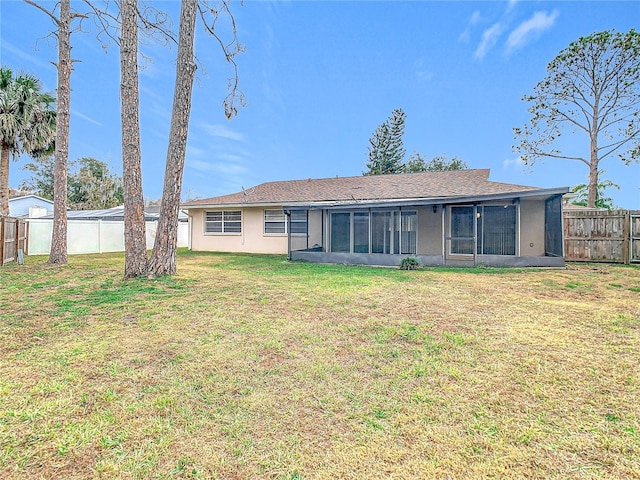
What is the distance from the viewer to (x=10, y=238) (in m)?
10.9

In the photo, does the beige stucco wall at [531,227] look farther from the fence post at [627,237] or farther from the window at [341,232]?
the window at [341,232]

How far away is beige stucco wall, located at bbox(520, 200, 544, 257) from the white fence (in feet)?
51.7

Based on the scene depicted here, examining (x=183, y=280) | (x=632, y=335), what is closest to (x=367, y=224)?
(x=183, y=280)

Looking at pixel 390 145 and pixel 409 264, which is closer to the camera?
pixel 409 264

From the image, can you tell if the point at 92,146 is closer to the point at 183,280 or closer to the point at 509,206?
the point at 183,280

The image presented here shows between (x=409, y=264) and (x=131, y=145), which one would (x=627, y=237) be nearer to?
(x=409, y=264)

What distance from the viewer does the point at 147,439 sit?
6.61 ft

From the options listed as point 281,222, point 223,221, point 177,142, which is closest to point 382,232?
point 281,222

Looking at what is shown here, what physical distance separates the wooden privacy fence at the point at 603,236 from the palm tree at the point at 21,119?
2197cm

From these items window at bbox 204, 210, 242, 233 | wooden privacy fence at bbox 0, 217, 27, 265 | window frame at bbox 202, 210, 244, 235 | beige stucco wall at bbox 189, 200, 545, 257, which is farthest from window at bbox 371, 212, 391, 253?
wooden privacy fence at bbox 0, 217, 27, 265

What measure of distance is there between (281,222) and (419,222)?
259 inches

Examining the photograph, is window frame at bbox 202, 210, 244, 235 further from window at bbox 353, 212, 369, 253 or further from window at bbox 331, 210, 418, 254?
window at bbox 353, 212, 369, 253

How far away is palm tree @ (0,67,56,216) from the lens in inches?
510

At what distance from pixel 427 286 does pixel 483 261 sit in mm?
4645
